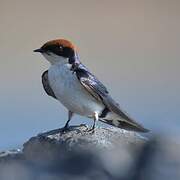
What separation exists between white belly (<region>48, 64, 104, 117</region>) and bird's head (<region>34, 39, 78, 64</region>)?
A: 20 millimetres

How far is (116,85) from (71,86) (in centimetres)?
331

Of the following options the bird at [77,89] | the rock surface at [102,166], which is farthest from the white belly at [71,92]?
the rock surface at [102,166]

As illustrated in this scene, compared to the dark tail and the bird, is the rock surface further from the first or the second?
the bird

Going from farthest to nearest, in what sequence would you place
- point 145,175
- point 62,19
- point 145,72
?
point 62,19, point 145,72, point 145,175

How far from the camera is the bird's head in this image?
2.22 m

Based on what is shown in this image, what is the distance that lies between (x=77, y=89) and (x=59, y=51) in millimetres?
127

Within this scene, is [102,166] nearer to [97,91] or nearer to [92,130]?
→ [92,130]

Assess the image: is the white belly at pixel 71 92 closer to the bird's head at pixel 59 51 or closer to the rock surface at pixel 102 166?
the bird's head at pixel 59 51

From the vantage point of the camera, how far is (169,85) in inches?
220

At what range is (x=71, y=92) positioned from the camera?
2291mm

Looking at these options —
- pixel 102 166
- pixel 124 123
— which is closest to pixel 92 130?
pixel 124 123

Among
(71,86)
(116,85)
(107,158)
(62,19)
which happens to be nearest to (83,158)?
(107,158)

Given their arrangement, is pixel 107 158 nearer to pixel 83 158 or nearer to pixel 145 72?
pixel 83 158

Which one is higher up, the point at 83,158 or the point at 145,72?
the point at 83,158
